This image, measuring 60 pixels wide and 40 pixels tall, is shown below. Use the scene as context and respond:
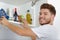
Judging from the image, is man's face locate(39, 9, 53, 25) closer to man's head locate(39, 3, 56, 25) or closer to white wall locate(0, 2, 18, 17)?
man's head locate(39, 3, 56, 25)

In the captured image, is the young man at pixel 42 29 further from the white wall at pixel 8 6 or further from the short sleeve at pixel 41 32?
the white wall at pixel 8 6

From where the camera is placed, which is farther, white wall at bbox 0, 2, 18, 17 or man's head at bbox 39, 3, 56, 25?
white wall at bbox 0, 2, 18, 17

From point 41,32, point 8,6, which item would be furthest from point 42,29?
point 8,6

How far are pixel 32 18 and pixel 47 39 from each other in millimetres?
549

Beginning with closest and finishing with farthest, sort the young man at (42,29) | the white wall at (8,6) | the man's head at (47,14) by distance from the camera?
the young man at (42,29)
the man's head at (47,14)
the white wall at (8,6)

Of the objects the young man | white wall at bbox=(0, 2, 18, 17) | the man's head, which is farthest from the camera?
white wall at bbox=(0, 2, 18, 17)

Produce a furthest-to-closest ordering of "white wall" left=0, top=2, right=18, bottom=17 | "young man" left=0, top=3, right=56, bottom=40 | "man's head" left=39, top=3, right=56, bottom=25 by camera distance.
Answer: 1. "white wall" left=0, top=2, right=18, bottom=17
2. "man's head" left=39, top=3, right=56, bottom=25
3. "young man" left=0, top=3, right=56, bottom=40

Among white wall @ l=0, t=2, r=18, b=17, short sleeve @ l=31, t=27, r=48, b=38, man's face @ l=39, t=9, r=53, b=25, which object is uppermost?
white wall @ l=0, t=2, r=18, b=17

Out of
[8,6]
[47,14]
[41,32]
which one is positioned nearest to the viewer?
[41,32]

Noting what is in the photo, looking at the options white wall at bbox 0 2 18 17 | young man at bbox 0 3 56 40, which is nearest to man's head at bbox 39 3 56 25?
young man at bbox 0 3 56 40

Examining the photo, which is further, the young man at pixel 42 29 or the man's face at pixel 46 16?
the man's face at pixel 46 16

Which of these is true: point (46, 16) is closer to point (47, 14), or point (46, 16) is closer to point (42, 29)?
point (47, 14)

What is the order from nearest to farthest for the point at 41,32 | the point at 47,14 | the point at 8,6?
the point at 41,32, the point at 47,14, the point at 8,6

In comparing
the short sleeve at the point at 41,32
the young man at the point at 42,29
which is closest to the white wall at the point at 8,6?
the young man at the point at 42,29
